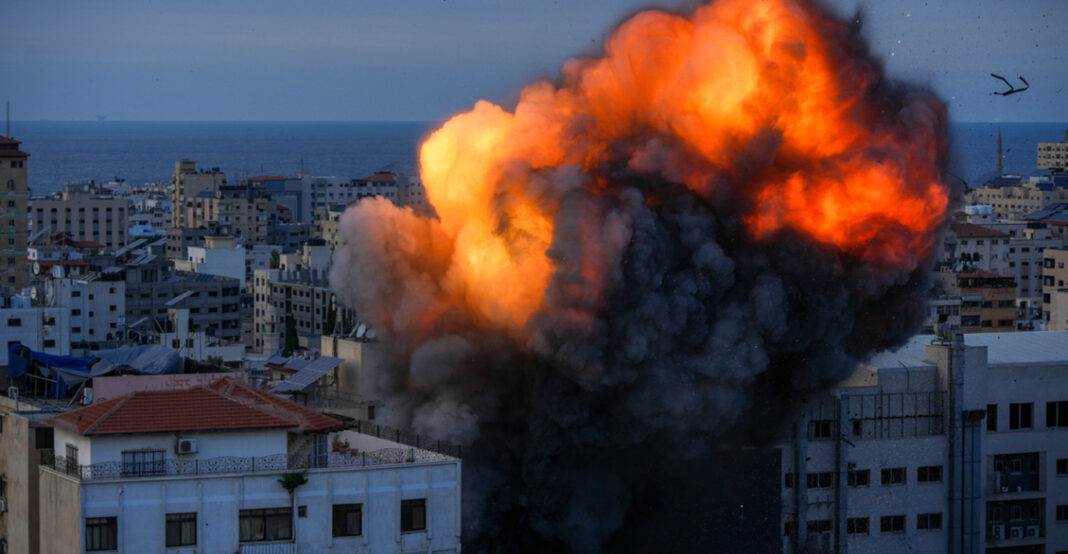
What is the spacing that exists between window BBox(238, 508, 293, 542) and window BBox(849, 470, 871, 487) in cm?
1704

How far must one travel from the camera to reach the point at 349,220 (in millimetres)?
42125

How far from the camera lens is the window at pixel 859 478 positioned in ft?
144

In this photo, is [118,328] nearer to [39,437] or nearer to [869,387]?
[869,387]

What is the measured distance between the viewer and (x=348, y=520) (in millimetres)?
30859

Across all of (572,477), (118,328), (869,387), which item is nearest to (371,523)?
(572,477)

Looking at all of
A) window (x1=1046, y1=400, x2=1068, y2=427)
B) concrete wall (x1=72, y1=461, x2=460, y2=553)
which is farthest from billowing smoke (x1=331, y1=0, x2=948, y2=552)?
concrete wall (x1=72, y1=461, x2=460, y2=553)

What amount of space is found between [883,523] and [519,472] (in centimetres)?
910

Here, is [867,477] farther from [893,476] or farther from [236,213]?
[236,213]

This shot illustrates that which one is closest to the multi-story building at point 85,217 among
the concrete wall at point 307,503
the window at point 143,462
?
the window at point 143,462

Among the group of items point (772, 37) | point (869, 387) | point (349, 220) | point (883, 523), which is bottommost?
point (883, 523)

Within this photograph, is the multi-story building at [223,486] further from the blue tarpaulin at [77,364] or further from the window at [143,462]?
the blue tarpaulin at [77,364]

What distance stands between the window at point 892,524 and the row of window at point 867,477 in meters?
0.78

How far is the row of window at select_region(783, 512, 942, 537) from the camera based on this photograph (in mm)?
43656

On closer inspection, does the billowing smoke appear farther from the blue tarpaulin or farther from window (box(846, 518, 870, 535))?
the blue tarpaulin
